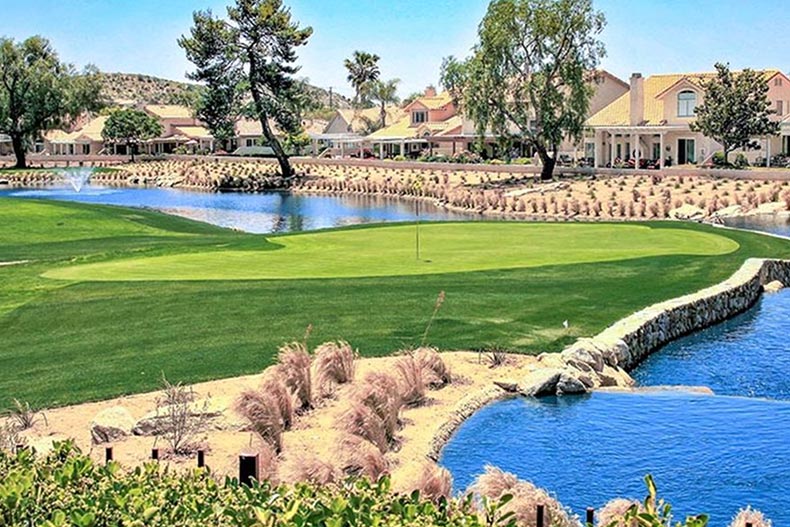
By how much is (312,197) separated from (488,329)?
2325 inches

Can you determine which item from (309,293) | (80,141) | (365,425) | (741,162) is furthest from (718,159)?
(80,141)

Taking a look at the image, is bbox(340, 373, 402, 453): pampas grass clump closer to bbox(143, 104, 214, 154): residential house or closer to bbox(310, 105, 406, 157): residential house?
bbox(310, 105, 406, 157): residential house

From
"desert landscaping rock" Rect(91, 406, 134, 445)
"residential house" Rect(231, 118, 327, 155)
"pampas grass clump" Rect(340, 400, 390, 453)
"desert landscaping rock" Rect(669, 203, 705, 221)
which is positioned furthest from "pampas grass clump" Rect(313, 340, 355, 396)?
"residential house" Rect(231, 118, 327, 155)

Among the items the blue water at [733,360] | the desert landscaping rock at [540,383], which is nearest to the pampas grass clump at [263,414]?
the desert landscaping rock at [540,383]

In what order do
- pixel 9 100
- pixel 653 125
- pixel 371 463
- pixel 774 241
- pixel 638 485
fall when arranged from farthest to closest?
pixel 9 100 < pixel 653 125 < pixel 774 241 < pixel 638 485 < pixel 371 463

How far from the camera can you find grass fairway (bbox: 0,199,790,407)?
16.4 meters

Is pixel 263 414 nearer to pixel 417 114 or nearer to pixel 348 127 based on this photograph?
pixel 417 114

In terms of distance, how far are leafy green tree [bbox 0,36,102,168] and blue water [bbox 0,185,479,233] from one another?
1532 centimetres

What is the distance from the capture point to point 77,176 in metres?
101

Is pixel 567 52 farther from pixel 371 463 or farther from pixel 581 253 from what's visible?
pixel 371 463

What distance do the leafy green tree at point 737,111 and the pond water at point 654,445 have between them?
5149 cm

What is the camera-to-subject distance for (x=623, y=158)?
77.2 metres

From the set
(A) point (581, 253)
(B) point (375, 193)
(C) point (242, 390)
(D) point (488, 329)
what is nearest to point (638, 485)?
(C) point (242, 390)

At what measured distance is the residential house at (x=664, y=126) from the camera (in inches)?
2872
